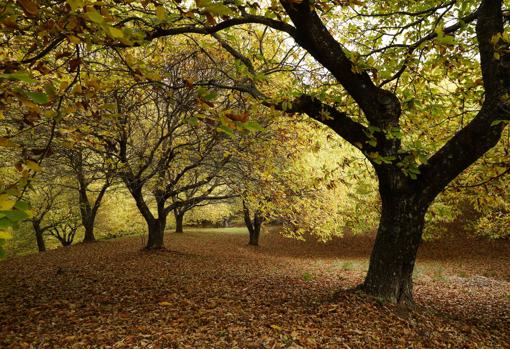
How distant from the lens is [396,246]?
17.1ft

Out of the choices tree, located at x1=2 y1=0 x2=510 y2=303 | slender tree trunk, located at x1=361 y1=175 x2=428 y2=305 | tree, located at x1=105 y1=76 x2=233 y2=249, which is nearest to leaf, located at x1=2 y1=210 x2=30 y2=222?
tree, located at x1=2 y1=0 x2=510 y2=303

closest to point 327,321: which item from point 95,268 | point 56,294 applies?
point 56,294

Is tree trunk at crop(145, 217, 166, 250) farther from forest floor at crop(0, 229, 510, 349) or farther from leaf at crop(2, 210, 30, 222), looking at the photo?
leaf at crop(2, 210, 30, 222)

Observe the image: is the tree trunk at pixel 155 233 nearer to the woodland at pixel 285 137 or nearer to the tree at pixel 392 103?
the woodland at pixel 285 137

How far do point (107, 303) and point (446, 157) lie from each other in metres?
6.35

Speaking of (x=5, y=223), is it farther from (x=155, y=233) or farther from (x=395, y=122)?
(x=155, y=233)

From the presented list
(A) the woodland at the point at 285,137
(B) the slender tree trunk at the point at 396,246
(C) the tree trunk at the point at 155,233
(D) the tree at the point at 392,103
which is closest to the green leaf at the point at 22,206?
(A) the woodland at the point at 285,137

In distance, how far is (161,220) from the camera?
13125 millimetres

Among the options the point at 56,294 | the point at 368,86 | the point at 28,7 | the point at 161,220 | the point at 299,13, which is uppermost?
the point at 299,13

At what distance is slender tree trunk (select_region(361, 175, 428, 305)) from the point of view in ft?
16.8

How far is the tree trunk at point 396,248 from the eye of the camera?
5.14m

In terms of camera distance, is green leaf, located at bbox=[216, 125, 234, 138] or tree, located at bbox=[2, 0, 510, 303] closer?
green leaf, located at bbox=[216, 125, 234, 138]

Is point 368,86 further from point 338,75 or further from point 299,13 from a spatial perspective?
point 299,13

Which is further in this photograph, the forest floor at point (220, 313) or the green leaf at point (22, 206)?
the forest floor at point (220, 313)
